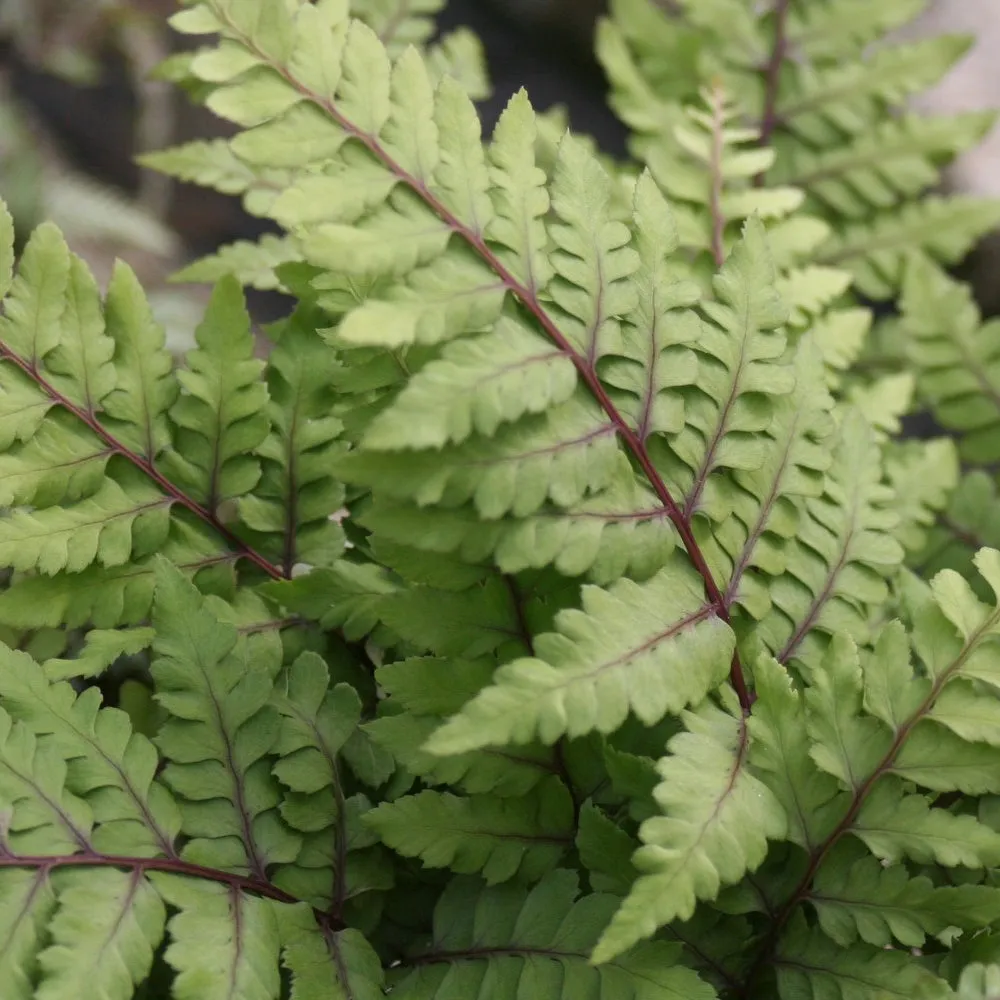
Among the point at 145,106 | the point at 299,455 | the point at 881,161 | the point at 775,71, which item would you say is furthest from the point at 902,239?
the point at 145,106

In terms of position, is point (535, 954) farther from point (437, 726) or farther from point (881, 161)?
point (881, 161)

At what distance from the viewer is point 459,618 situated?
77 cm

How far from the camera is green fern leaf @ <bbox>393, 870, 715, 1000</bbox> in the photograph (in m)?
0.75

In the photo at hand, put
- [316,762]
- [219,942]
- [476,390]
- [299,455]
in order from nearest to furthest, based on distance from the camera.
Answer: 1. [476,390]
2. [219,942]
3. [316,762]
4. [299,455]

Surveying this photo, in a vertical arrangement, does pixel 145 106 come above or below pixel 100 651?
below

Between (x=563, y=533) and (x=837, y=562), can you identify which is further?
(x=837, y=562)

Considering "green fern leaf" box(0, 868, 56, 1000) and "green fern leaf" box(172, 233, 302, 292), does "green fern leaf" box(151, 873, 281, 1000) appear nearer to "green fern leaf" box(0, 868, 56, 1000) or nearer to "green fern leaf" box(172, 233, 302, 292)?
"green fern leaf" box(0, 868, 56, 1000)

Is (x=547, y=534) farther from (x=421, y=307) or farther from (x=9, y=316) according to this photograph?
(x=9, y=316)

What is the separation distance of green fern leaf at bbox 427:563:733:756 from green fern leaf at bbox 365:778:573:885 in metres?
0.16

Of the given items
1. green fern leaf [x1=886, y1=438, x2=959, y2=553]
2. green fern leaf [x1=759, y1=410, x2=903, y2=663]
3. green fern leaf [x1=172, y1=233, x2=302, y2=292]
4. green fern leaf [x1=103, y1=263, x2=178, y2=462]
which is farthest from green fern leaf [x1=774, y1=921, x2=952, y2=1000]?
green fern leaf [x1=172, y1=233, x2=302, y2=292]

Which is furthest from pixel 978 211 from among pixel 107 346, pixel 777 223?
pixel 107 346

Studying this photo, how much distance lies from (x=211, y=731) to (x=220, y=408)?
0.27m

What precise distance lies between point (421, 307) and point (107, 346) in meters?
0.35

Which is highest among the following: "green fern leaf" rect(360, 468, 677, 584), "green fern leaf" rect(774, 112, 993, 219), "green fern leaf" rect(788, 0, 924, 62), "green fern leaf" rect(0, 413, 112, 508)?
"green fern leaf" rect(788, 0, 924, 62)
